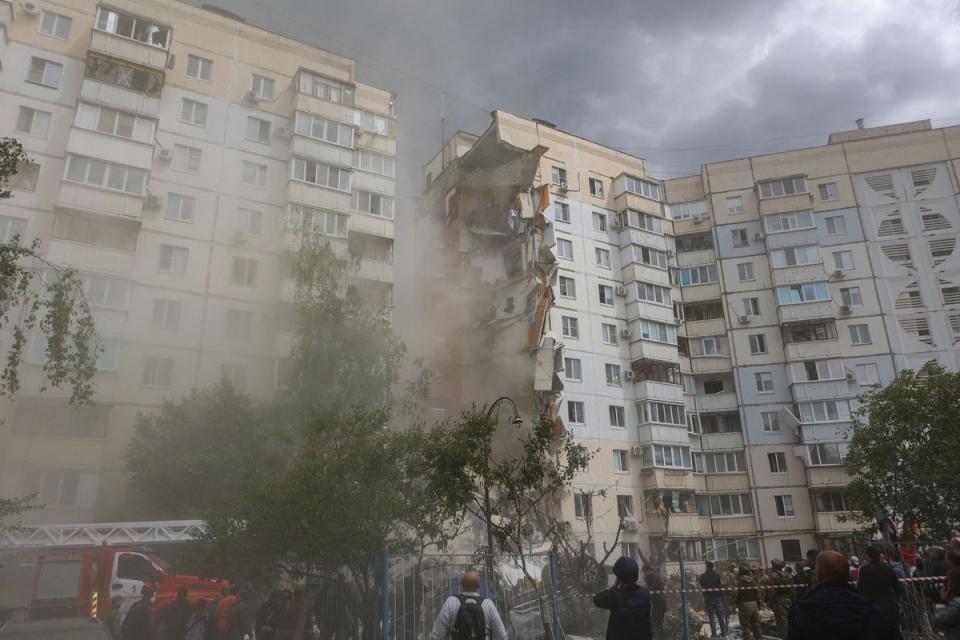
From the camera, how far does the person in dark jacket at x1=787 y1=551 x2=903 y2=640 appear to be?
4172 mm

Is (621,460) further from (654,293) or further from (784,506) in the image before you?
(654,293)

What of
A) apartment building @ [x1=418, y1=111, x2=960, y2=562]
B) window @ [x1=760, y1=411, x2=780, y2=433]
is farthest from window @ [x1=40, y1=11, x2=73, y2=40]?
window @ [x1=760, y1=411, x2=780, y2=433]

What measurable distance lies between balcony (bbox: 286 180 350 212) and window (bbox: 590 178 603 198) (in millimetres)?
18063

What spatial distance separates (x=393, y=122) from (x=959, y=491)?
114ft

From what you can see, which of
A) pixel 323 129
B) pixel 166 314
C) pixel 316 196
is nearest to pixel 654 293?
pixel 316 196

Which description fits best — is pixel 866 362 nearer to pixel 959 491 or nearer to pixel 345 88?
pixel 959 491

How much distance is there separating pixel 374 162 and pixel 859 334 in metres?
33.6

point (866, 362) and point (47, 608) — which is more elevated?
point (866, 362)

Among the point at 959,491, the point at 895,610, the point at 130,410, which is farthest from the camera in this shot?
the point at 130,410

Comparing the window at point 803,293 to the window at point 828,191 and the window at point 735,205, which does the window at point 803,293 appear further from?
the window at point 828,191

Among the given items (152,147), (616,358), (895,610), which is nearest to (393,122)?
(152,147)

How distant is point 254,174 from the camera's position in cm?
3638

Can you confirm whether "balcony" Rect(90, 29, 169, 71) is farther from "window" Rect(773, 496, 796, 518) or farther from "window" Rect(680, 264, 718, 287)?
"window" Rect(773, 496, 796, 518)

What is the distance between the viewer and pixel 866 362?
1660 inches
